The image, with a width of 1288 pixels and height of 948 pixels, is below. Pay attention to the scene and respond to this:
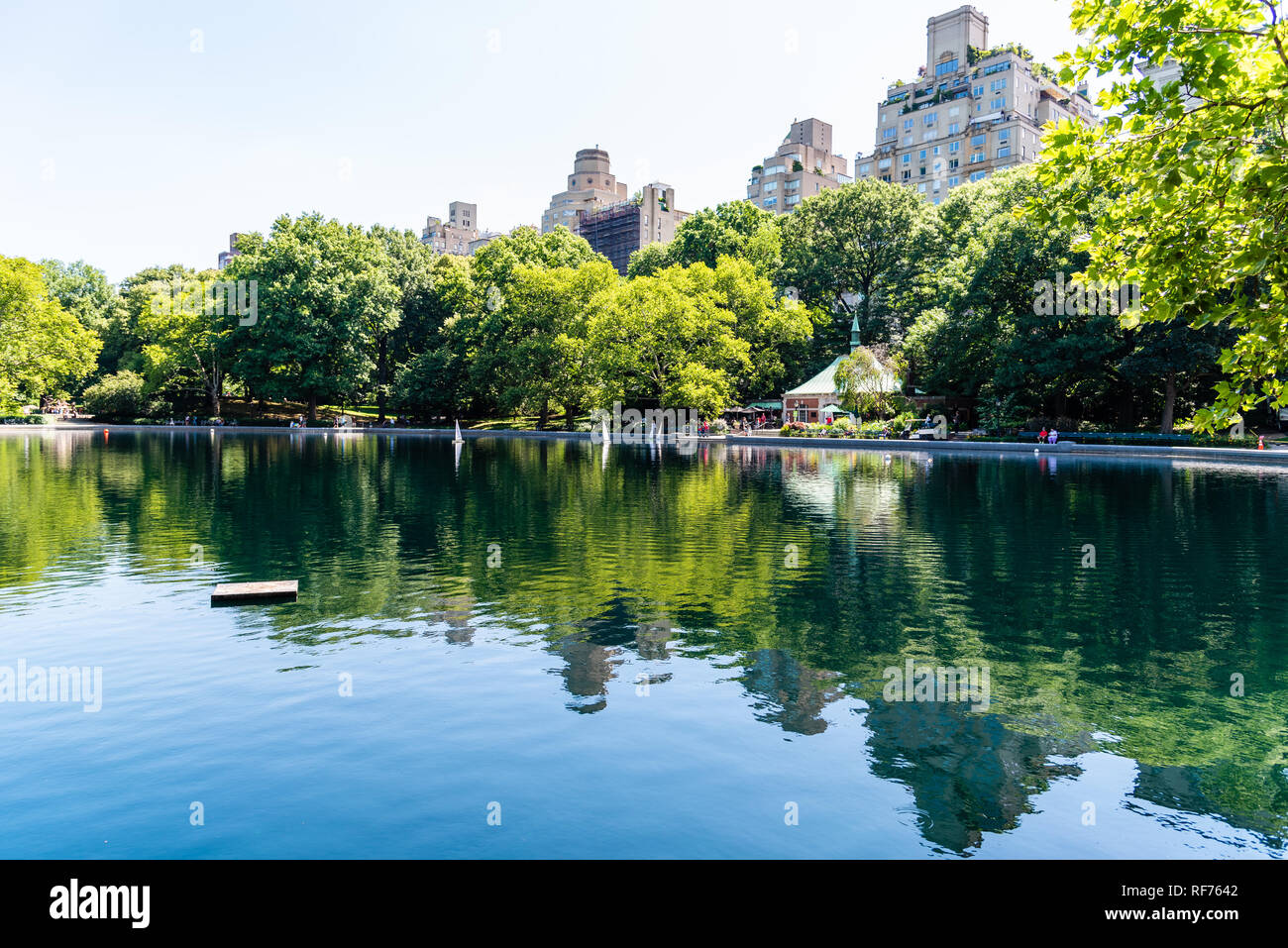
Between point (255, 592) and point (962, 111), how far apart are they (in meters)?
152

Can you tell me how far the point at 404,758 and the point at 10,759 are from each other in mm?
4361

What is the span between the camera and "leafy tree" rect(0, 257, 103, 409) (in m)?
83.7

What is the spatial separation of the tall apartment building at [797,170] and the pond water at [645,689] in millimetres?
162455

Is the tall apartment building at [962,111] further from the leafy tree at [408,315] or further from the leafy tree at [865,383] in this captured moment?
the leafy tree at [408,315]

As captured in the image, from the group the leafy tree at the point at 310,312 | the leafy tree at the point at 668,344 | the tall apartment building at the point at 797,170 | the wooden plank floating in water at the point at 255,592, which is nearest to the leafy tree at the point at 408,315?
the leafy tree at the point at 310,312

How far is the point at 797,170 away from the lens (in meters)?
177

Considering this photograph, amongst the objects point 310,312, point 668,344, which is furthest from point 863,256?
point 310,312

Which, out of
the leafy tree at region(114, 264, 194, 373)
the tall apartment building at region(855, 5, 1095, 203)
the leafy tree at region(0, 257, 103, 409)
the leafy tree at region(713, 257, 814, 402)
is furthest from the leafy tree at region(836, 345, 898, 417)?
the leafy tree at region(114, 264, 194, 373)

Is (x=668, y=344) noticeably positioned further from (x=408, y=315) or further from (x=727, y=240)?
(x=408, y=315)

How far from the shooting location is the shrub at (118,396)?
357 feet

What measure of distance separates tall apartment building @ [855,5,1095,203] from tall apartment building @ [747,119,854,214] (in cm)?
1885

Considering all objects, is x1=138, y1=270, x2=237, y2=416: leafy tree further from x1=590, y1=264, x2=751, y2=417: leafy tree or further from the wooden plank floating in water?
the wooden plank floating in water
